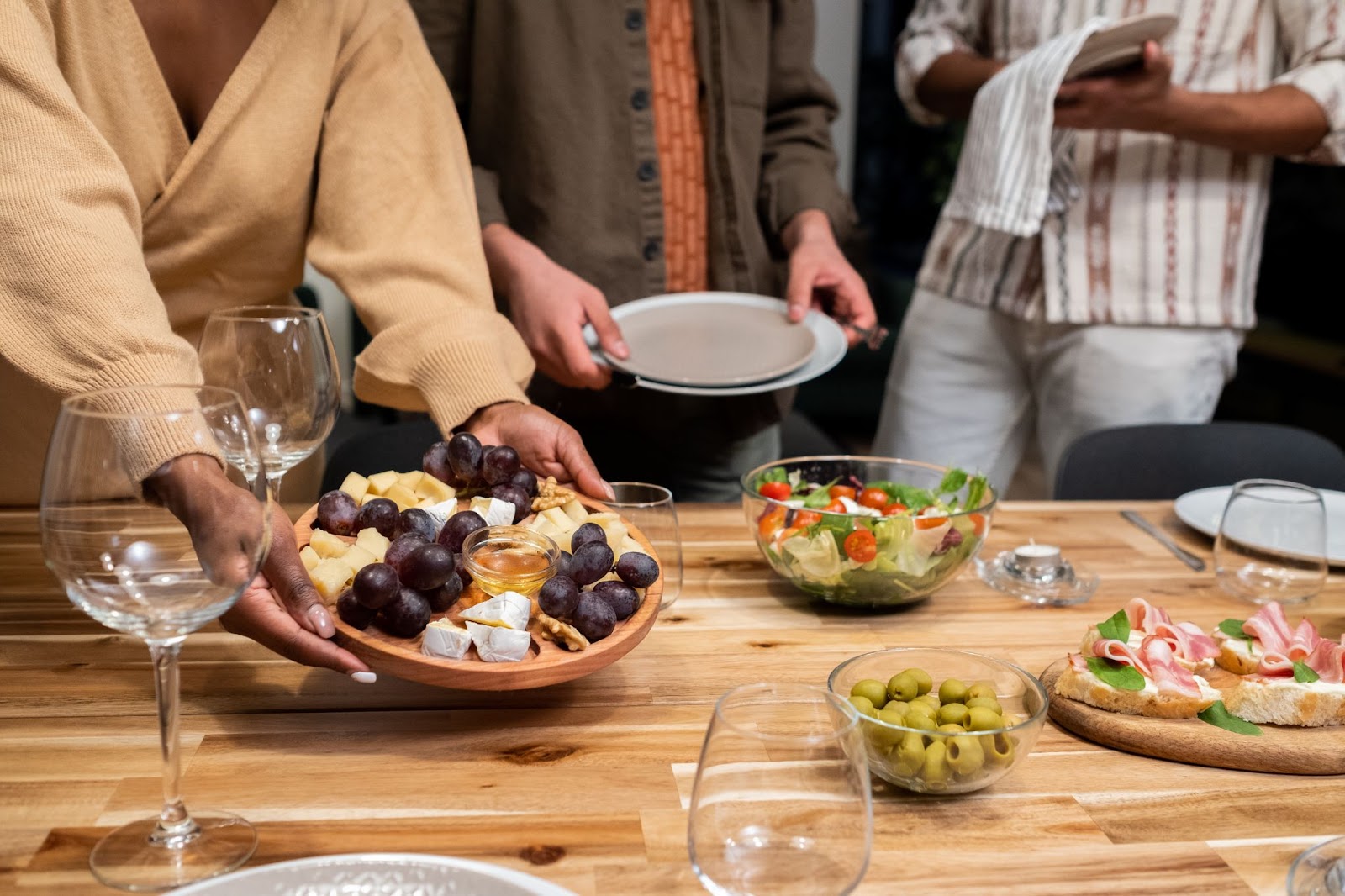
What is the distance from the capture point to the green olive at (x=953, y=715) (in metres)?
0.86

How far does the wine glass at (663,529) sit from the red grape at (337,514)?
0.26 m

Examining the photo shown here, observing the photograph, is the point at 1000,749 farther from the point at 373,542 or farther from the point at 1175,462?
the point at 1175,462

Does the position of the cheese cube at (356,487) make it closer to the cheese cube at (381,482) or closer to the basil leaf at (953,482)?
the cheese cube at (381,482)

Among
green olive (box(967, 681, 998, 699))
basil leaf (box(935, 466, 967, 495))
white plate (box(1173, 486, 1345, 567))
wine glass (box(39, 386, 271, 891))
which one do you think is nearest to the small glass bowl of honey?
wine glass (box(39, 386, 271, 891))

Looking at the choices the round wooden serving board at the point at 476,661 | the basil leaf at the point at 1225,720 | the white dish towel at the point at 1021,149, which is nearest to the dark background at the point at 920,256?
the white dish towel at the point at 1021,149

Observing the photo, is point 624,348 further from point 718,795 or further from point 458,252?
point 718,795

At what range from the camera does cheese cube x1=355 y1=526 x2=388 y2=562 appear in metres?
0.97

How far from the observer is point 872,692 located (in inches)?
35.0

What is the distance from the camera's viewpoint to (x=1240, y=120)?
1.85m

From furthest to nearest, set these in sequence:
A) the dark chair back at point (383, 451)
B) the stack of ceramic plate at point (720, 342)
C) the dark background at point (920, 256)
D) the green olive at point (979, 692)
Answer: the dark background at point (920, 256)
the dark chair back at point (383, 451)
the stack of ceramic plate at point (720, 342)
the green olive at point (979, 692)

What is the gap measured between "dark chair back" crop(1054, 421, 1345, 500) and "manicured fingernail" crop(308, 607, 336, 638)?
128cm

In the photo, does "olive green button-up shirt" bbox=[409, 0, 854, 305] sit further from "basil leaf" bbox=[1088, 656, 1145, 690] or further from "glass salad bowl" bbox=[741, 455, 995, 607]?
"basil leaf" bbox=[1088, 656, 1145, 690]

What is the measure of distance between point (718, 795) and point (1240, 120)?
1618 mm

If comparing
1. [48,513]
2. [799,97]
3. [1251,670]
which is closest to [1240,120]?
[799,97]
